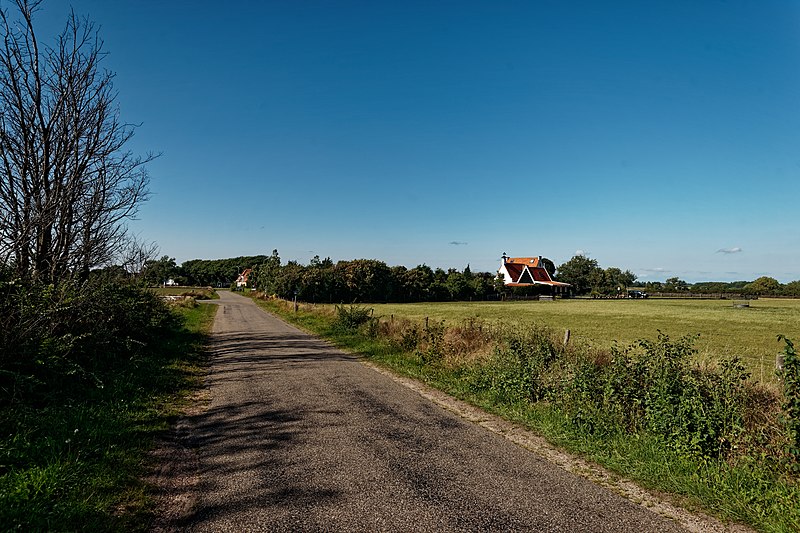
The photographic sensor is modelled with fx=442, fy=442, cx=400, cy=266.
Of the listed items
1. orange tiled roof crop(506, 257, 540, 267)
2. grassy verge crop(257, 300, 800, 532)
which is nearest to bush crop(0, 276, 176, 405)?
grassy verge crop(257, 300, 800, 532)

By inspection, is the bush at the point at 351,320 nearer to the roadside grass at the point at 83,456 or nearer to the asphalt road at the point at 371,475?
the roadside grass at the point at 83,456

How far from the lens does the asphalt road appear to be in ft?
14.0

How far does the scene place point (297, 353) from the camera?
15.4 meters

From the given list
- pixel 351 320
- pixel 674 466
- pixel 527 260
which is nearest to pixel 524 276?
pixel 527 260

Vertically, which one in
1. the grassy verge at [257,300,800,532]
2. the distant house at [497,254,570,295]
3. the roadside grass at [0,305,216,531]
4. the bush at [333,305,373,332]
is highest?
the distant house at [497,254,570,295]

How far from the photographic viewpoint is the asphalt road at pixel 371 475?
427 centimetres

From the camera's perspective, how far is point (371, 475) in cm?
527

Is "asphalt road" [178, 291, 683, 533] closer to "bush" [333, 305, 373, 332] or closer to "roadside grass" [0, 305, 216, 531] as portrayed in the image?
"roadside grass" [0, 305, 216, 531]

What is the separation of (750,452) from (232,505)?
6.24m

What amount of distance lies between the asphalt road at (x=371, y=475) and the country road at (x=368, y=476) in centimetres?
2

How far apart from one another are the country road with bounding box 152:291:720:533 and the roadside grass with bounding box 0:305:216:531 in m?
0.58

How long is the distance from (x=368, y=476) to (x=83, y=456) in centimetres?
351

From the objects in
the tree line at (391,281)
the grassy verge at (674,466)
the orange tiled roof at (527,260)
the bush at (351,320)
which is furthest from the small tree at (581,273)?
the grassy verge at (674,466)

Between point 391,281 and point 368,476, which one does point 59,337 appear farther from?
point 391,281
